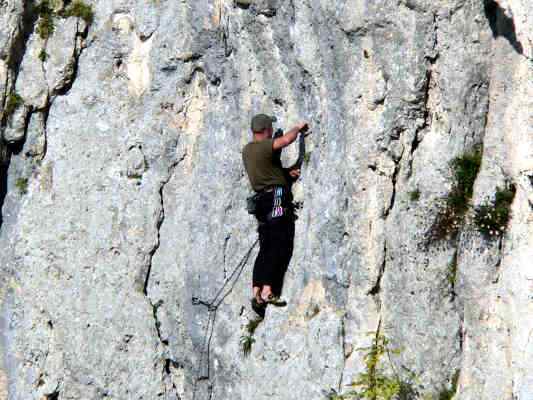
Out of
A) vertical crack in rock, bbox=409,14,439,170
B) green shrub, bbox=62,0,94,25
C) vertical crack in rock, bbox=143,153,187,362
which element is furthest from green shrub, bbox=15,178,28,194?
vertical crack in rock, bbox=409,14,439,170

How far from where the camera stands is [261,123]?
1478 centimetres

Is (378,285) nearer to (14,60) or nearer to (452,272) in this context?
(452,272)

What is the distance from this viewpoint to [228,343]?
51.0ft

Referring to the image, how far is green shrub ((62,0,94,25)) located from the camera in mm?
17047

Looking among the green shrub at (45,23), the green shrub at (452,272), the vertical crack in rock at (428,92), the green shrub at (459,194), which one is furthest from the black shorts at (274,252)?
the green shrub at (45,23)

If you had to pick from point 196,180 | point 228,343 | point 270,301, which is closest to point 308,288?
point 270,301

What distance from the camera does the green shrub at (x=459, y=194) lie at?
13039mm

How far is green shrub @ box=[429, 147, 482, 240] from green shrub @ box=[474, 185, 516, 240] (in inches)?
10.2

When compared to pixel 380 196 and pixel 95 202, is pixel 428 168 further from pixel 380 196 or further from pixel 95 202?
pixel 95 202

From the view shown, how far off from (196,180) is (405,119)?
151 inches

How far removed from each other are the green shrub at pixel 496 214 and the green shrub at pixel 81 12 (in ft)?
23.6

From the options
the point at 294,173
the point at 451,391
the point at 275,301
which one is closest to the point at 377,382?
the point at 451,391

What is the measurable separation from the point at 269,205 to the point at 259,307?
1.42 metres

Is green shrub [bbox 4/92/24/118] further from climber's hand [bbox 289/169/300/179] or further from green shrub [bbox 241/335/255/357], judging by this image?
green shrub [bbox 241/335/255/357]
